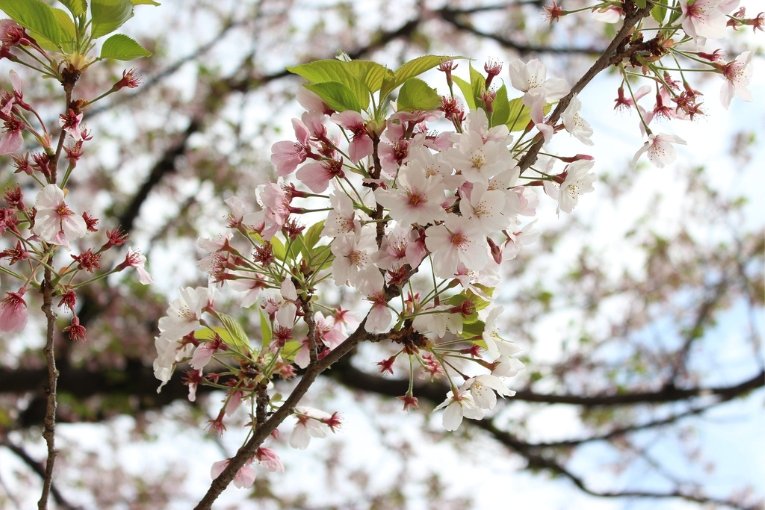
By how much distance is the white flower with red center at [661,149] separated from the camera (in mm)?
1259

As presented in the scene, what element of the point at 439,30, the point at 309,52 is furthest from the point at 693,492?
the point at 309,52

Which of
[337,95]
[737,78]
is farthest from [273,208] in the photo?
[737,78]

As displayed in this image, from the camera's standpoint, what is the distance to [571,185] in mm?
1166

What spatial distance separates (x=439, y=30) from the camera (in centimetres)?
687

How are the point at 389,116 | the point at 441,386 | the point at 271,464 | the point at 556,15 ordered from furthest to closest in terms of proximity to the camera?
the point at 441,386, the point at 556,15, the point at 271,464, the point at 389,116

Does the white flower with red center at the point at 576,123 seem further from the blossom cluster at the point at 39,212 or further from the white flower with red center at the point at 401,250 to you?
the blossom cluster at the point at 39,212

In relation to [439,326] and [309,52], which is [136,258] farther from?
[309,52]

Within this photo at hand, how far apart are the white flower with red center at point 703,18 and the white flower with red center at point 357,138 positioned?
20.5 inches

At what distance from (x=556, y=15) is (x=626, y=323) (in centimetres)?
559

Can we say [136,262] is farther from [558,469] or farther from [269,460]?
[558,469]

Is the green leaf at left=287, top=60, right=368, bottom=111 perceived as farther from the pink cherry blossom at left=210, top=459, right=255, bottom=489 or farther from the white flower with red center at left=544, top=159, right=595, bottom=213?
the pink cherry blossom at left=210, top=459, right=255, bottom=489

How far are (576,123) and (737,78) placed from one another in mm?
358

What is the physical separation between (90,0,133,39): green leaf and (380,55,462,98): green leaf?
0.42 m

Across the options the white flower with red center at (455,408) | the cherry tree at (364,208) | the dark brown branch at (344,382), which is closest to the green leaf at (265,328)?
the cherry tree at (364,208)
